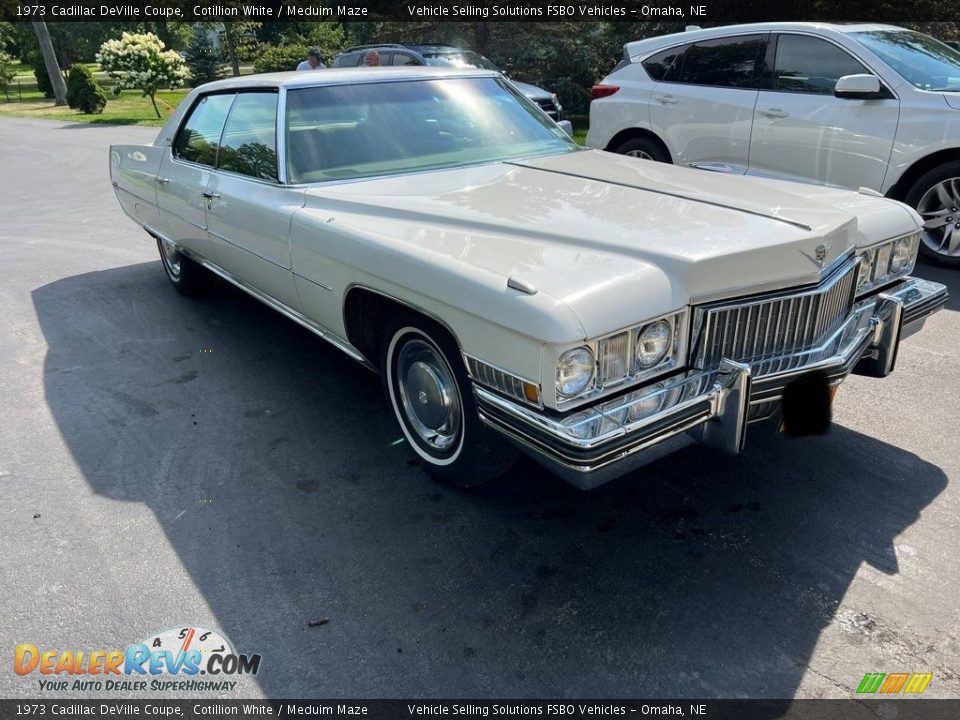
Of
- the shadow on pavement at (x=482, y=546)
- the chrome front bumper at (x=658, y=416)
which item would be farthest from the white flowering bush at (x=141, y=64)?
the chrome front bumper at (x=658, y=416)

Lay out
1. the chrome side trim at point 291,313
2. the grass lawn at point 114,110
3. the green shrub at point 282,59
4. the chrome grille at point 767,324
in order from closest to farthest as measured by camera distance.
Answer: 1. the chrome grille at point 767,324
2. the chrome side trim at point 291,313
3. the grass lawn at point 114,110
4. the green shrub at point 282,59

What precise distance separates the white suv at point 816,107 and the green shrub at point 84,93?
22.2 m

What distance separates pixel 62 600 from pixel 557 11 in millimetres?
20227

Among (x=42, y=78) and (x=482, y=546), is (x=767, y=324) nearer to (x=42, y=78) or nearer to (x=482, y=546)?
(x=482, y=546)

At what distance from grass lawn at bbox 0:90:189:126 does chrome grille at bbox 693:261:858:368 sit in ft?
62.6

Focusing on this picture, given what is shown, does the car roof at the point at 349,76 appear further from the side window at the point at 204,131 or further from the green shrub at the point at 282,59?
the green shrub at the point at 282,59

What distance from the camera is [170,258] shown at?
20.0 ft

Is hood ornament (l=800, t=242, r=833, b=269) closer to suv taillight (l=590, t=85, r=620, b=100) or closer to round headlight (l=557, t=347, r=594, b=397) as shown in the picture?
round headlight (l=557, t=347, r=594, b=397)

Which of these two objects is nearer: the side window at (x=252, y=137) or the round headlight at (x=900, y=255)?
the round headlight at (x=900, y=255)

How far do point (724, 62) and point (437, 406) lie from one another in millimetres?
5098

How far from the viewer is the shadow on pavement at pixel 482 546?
241cm

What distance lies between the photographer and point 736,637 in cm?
246

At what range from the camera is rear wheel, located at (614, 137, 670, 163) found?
A: 7289mm

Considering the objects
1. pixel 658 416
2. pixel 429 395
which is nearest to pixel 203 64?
pixel 429 395
